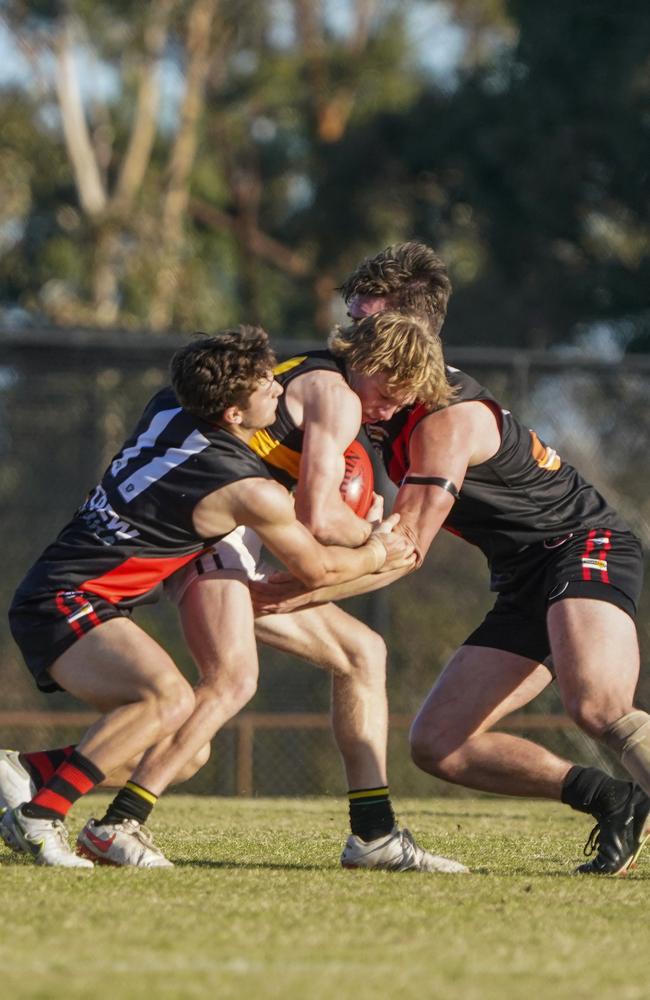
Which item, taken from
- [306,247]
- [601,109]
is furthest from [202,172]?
[601,109]

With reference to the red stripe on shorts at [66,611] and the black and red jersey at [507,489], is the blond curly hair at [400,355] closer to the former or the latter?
the black and red jersey at [507,489]

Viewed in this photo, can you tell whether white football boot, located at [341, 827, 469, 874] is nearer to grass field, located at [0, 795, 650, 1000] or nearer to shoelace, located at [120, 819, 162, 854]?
grass field, located at [0, 795, 650, 1000]

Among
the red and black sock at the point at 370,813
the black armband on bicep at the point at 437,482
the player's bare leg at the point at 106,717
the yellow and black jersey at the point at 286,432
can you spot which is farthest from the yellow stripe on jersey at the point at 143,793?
the black armband on bicep at the point at 437,482

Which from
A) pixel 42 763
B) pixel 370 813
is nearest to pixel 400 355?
pixel 370 813

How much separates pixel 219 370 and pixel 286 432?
1.61 ft

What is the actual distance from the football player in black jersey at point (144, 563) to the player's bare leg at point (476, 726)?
904mm

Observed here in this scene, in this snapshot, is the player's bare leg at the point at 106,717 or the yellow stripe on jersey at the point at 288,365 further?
the yellow stripe on jersey at the point at 288,365

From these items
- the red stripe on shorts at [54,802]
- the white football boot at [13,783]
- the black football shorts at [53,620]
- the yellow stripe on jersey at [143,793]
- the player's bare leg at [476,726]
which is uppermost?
the black football shorts at [53,620]

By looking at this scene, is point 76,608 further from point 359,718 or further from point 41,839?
point 359,718

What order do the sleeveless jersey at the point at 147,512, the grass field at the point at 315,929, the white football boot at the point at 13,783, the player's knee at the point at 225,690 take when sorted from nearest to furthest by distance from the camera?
the grass field at the point at 315,929
the sleeveless jersey at the point at 147,512
the player's knee at the point at 225,690
the white football boot at the point at 13,783

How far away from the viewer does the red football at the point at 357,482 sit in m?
6.05

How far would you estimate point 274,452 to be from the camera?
586 centimetres

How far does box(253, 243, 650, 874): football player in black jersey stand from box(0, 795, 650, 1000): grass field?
1.10 feet

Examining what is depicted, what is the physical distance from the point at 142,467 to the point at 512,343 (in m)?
17.1
